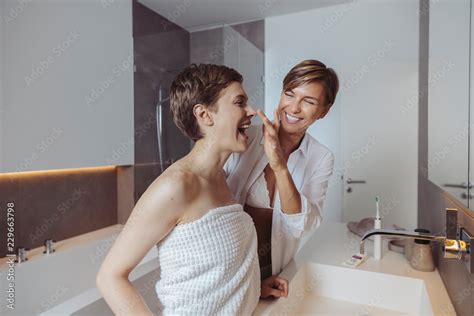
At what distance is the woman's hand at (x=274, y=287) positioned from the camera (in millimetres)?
821

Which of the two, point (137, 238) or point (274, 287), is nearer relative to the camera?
point (137, 238)

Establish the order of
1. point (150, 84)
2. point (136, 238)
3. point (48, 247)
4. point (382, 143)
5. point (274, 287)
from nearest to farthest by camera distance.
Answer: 1. point (136, 238)
2. point (274, 287)
3. point (382, 143)
4. point (48, 247)
5. point (150, 84)

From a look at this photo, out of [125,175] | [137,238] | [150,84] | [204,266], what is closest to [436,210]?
[204,266]

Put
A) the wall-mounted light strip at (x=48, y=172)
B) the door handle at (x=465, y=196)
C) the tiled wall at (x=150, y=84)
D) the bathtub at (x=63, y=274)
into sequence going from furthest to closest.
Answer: the tiled wall at (x=150, y=84) → the wall-mounted light strip at (x=48, y=172) → the bathtub at (x=63, y=274) → the door handle at (x=465, y=196)

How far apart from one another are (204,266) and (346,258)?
72 cm

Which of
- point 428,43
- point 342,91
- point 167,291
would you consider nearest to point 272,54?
point 342,91

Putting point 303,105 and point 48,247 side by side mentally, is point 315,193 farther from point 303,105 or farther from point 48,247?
point 48,247

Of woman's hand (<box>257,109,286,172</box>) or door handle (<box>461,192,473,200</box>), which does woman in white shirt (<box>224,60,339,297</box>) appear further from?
door handle (<box>461,192,473,200</box>)

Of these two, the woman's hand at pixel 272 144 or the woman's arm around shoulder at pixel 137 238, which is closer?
the woman's arm around shoulder at pixel 137 238

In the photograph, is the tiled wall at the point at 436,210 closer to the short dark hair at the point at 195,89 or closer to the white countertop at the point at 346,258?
the white countertop at the point at 346,258

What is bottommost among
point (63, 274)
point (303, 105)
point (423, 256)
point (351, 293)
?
point (63, 274)

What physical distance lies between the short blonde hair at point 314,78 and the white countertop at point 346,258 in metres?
0.62

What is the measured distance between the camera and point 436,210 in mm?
1007

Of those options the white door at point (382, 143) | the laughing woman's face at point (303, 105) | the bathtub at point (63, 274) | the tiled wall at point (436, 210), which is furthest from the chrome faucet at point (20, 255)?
the tiled wall at point (436, 210)
